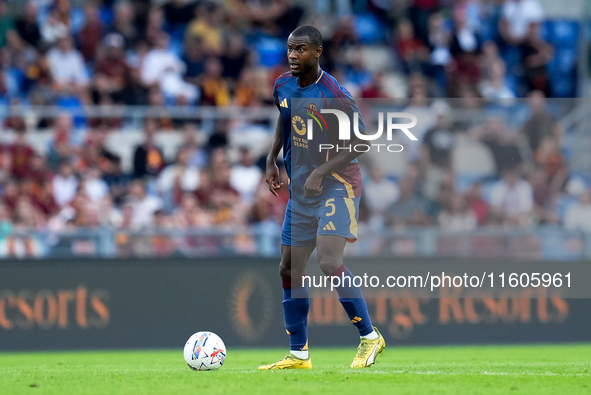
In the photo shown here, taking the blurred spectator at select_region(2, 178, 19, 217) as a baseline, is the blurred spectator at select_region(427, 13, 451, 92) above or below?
above

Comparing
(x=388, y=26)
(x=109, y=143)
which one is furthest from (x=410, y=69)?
(x=109, y=143)

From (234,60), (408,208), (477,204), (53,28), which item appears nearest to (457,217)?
(477,204)

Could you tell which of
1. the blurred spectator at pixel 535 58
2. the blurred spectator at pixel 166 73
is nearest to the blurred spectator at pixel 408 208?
the blurred spectator at pixel 166 73

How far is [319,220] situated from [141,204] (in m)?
5.77

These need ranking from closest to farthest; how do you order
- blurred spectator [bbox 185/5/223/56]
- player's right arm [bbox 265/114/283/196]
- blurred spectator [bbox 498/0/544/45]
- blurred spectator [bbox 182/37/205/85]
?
player's right arm [bbox 265/114/283/196] → blurred spectator [bbox 182/37/205/85] → blurred spectator [bbox 185/5/223/56] → blurred spectator [bbox 498/0/544/45]

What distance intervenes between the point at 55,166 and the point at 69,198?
0.49 meters

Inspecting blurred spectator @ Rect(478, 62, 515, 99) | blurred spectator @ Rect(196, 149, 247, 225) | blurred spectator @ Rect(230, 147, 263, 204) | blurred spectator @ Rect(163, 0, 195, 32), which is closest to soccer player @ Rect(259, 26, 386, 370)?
blurred spectator @ Rect(196, 149, 247, 225)

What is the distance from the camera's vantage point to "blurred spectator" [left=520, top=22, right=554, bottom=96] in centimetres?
1600

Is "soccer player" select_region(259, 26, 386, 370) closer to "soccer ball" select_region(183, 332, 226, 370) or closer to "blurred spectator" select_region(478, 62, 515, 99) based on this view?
"soccer ball" select_region(183, 332, 226, 370)

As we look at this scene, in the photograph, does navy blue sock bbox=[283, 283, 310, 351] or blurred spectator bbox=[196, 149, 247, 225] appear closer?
navy blue sock bbox=[283, 283, 310, 351]

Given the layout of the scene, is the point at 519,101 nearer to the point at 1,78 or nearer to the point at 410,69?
the point at 410,69

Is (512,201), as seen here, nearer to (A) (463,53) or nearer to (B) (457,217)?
(B) (457,217)

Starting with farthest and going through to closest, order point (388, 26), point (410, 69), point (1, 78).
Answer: point (388, 26), point (410, 69), point (1, 78)

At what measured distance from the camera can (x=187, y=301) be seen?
1209 cm
